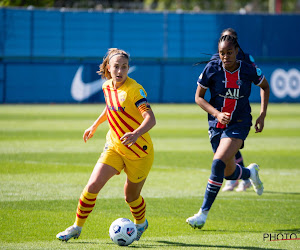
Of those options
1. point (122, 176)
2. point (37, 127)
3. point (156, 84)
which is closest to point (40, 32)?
point (156, 84)

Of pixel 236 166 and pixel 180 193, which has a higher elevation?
pixel 236 166

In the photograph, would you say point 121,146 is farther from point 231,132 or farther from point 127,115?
point 231,132

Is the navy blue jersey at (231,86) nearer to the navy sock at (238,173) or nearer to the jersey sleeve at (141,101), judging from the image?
the navy sock at (238,173)

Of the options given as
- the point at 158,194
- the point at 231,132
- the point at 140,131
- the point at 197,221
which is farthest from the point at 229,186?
the point at 140,131

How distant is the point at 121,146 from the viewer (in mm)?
6062

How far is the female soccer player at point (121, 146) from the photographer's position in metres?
5.93

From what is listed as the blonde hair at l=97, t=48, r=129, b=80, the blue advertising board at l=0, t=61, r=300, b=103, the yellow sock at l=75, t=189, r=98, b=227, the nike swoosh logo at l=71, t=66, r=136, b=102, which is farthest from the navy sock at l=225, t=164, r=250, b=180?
the nike swoosh logo at l=71, t=66, r=136, b=102

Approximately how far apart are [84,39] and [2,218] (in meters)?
25.6

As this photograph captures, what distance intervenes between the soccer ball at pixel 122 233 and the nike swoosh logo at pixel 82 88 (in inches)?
847

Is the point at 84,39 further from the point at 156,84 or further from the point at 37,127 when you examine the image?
the point at 37,127

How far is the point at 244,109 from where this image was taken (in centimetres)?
725

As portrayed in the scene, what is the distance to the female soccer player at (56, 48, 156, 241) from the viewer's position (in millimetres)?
5934

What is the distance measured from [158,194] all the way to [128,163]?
2.73m

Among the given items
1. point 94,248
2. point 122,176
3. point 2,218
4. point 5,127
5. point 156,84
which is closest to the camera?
point 94,248
